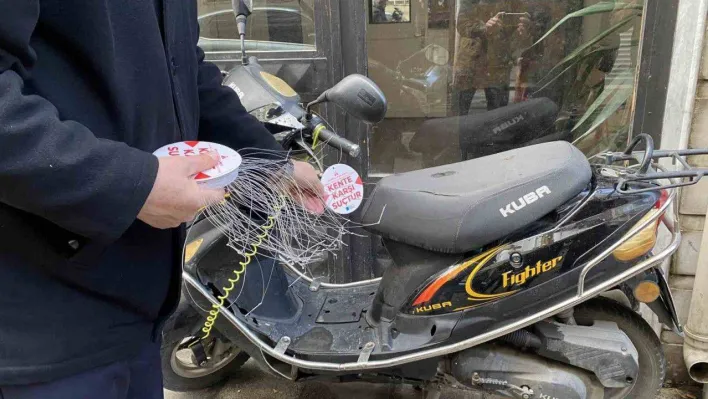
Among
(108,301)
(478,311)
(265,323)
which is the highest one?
(108,301)

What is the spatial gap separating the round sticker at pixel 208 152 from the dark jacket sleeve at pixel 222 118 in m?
0.32

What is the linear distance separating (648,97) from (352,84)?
1.43m

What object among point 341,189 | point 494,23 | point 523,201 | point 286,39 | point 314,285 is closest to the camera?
point 341,189

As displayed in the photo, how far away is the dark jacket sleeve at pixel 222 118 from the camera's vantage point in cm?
141

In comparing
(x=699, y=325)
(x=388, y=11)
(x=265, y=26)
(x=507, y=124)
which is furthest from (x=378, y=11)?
(x=699, y=325)

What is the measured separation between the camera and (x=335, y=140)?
177cm

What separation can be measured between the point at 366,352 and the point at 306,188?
2.56 feet

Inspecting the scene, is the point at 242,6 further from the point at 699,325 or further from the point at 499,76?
the point at 699,325

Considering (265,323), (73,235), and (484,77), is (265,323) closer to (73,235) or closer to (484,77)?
(73,235)

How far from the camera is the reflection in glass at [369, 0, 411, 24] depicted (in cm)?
262

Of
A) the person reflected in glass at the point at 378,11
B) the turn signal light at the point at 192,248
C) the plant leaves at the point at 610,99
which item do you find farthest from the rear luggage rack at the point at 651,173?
A: the turn signal light at the point at 192,248

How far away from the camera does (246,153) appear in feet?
4.65

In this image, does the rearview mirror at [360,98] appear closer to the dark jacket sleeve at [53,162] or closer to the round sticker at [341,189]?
the round sticker at [341,189]

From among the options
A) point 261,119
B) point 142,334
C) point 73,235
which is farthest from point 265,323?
point 73,235
